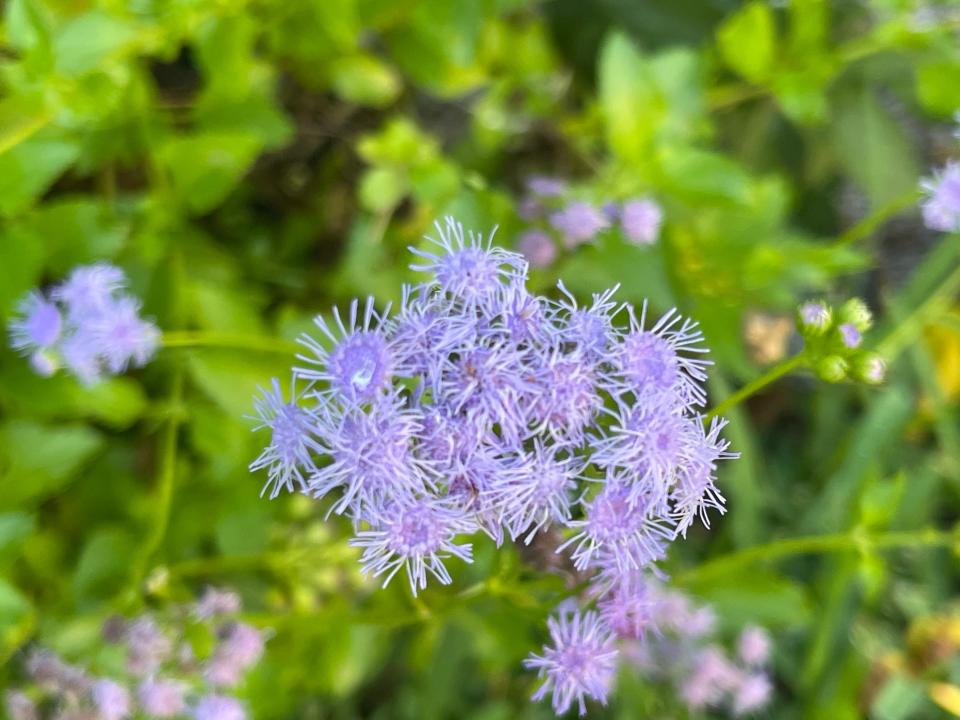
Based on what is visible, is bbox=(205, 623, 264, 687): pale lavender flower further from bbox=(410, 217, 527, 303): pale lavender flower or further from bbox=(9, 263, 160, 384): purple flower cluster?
bbox=(410, 217, 527, 303): pale lavender flower

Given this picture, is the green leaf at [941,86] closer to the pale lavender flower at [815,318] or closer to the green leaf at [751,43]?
the green leaf at [751,43]

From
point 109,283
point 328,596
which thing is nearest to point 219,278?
point 109,283

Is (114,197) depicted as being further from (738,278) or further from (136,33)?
(738,278)

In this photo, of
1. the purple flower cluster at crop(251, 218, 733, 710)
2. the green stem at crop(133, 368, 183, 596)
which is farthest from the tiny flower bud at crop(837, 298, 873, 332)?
the green stem at crop(133, 368, 183, 596)

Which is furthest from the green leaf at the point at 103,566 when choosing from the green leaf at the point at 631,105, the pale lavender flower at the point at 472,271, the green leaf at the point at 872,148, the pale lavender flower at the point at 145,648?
the green leaf at the point at 872,148

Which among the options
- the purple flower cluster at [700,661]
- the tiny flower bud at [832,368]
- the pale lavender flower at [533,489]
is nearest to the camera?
the pale lavender flower at [533,489]
